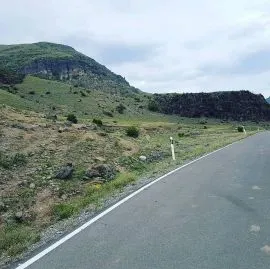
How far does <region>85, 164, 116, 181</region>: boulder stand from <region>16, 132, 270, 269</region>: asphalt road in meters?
5.00

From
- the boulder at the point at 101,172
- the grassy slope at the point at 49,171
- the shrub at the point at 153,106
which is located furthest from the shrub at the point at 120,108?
the boulder at the point at 101,172

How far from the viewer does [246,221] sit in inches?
335

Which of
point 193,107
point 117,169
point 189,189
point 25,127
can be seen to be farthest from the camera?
point 193,107

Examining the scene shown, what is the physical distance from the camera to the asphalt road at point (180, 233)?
21.0 feet

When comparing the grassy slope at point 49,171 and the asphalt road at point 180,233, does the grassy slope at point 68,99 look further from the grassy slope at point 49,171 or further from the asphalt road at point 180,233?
the asphalt road at point 180,233

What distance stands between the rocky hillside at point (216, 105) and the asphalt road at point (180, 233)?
345 ft

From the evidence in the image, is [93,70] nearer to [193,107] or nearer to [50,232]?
[193,107]

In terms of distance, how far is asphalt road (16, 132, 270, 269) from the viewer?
21.0 feet

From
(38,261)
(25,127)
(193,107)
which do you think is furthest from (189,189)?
(193,107)

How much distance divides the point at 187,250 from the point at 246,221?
6.81 feet

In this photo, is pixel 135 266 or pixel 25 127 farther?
pixel 25 127

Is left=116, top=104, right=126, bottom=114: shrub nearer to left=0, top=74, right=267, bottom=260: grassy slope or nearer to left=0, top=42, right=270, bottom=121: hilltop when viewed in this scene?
left=0, top=42, right=270, bottom=121: hilltop

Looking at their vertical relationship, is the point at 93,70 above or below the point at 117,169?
above

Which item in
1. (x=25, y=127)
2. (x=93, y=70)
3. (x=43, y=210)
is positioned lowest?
(x=43, y=210)
